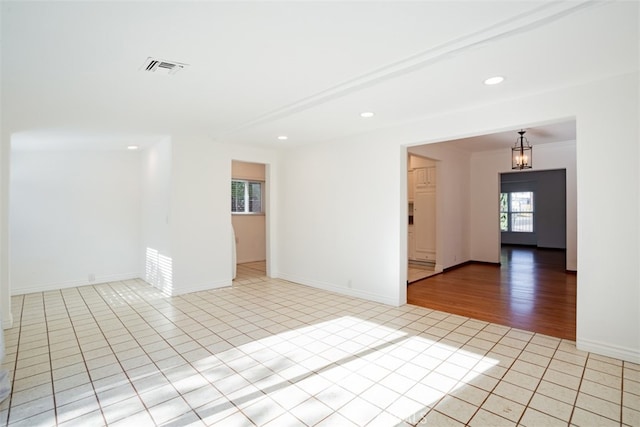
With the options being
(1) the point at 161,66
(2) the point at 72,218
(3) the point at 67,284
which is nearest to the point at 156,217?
(2) the point at 72,218

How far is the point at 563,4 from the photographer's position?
5.57 feet

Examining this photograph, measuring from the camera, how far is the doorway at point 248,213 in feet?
24.8

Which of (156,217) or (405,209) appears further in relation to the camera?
(156,217)

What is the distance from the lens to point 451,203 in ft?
22.2

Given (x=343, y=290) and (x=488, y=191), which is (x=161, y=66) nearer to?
(x=343, y=290)

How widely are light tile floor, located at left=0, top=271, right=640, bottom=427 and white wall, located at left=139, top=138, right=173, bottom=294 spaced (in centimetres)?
114

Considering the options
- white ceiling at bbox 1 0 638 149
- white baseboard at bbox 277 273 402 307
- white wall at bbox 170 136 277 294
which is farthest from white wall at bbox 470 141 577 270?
white wall at bbox 170 136 277 294

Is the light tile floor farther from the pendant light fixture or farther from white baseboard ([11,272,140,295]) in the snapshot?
the pendant light fixture

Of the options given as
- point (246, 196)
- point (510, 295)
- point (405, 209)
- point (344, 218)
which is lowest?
point (510, 295)

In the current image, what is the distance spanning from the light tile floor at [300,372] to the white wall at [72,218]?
53.5 inches

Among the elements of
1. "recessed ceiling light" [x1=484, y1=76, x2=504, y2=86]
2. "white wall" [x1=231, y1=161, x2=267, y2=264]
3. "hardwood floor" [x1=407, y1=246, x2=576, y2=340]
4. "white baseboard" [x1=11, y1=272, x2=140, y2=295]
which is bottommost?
"hardwood floor" [x1=407, y1=246, x2=576, y2=340]

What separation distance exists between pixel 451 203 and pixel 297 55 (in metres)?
5.48

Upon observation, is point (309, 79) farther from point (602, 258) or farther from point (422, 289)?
point (422, 289)

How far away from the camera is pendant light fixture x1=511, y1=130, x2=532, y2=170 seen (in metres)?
5.75
